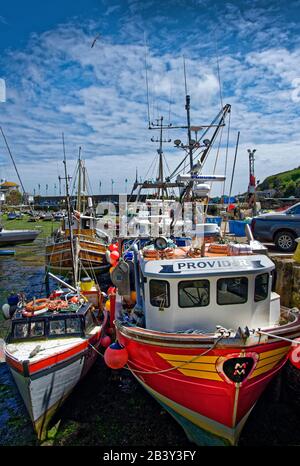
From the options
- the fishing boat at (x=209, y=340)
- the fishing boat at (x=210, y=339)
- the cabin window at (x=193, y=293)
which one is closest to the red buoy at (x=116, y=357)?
the fishing boat at (x=209, y=340)

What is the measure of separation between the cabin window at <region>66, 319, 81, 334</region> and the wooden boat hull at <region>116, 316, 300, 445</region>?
2250mm

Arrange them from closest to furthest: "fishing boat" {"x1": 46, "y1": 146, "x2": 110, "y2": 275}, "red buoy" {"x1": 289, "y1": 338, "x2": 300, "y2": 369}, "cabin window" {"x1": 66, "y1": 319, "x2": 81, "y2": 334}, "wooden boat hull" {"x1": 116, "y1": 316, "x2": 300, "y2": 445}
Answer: "wooden boat hull" {"x1": 116, "y1": 316, "x2": 300, "y2": 445} < "red buoy" {"x1": 289, "y1": 338, "x2": 300, "y2": 369} < "cabin window" {"x1": 66, "y1": 319, "x2": 81, "y2": 334} < "fishing boat" {"x1": 46, "y1": 146, "x2": 110, "y2": 275}

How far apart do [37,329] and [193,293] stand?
4.63m

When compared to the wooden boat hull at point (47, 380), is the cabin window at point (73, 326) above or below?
above

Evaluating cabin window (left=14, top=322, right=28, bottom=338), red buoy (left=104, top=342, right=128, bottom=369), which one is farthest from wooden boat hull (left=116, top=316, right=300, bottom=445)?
cabin window (left=14, top=322, right=28, bottom=338)

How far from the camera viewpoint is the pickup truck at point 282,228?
12.2m

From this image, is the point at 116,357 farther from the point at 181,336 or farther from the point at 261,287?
the point at 261,287

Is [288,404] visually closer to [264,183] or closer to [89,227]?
[89,227]

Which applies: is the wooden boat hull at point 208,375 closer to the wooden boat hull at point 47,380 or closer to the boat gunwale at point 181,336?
the boat gunwale at point 181,336

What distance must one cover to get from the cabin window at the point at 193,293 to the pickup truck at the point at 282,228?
279 inches

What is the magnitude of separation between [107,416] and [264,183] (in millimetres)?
111362

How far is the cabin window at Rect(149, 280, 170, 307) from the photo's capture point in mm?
6777

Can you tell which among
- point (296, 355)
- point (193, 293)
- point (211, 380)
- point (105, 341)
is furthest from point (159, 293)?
point (105, 341)

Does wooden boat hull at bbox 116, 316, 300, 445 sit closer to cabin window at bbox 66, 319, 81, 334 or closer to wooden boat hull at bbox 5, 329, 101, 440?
wooden boat hull at bbox 5, 329, 101, 440
